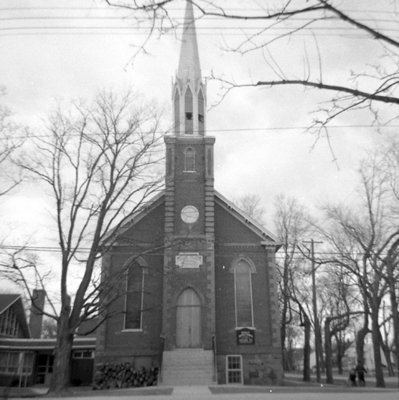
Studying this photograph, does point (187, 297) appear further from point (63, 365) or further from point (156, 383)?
point (63, 365)

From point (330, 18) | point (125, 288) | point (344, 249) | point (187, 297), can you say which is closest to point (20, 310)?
point (125, 288)

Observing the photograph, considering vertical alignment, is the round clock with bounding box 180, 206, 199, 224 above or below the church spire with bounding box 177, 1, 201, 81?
below

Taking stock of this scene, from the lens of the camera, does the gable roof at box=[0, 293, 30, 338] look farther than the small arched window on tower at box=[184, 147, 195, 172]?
Yes

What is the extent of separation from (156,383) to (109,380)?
251cm

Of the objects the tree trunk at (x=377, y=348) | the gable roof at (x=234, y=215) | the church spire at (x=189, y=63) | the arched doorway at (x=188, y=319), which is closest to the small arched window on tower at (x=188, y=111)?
the church spire at (x=189, y=63)

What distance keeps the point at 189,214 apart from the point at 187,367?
853 cm

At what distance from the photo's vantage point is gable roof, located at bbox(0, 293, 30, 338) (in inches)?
1300

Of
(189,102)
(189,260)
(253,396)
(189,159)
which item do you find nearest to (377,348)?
(189,260)

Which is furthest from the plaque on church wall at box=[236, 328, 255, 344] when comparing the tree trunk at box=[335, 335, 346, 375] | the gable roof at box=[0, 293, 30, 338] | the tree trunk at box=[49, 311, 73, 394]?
the tree trunk at box=[335, 335, 346, 375]

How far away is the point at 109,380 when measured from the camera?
22297 millimetres

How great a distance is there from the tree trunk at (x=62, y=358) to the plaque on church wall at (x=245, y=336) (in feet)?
31.7

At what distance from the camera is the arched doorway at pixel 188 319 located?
76.6 ft

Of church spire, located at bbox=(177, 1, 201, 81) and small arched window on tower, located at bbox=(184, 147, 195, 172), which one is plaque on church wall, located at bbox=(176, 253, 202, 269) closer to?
small arched window on tower, located at bbox=(184, 147, 195, 172)

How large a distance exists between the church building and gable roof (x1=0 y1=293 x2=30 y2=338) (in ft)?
42.6
